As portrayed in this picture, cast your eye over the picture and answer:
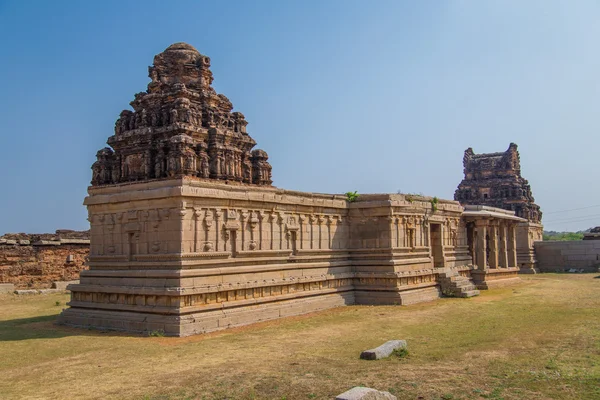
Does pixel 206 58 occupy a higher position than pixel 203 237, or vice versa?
pixel 206 58

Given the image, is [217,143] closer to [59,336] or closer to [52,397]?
[59,336]

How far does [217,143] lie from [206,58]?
3.89 metres

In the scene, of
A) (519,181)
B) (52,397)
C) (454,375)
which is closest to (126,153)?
(52,397)

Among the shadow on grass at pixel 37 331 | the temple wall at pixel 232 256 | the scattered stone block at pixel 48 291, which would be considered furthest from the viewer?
the scattered stone block at pixel 48 291

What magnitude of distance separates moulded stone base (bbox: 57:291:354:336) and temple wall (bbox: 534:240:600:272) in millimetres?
27456

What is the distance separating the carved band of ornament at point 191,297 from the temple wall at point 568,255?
88.3 feet

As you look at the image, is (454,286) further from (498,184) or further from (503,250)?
(498,184)

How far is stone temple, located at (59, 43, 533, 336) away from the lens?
15.9m

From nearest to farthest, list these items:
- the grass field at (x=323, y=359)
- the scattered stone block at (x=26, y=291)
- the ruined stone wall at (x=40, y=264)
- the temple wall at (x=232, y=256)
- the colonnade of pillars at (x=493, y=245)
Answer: the grass field at (x=323, y=359)
the temple wall at (x=232, y=256)
the scattered stone block at (x=26, y=291)
the colonnade of pillars at (x=493, y=245)
the ruined stone wall at (x=40, y=264)

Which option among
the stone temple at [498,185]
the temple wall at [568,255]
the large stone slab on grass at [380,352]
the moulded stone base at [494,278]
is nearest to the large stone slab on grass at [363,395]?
the large stone slab on grass at [380,352]

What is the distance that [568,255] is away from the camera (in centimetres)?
3991

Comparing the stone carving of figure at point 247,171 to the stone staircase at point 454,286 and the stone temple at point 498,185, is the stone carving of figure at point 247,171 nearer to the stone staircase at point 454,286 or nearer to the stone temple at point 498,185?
the stone staircase at point 454,286

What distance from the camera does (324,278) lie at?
20797 mm

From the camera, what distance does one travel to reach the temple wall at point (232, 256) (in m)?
15.7
